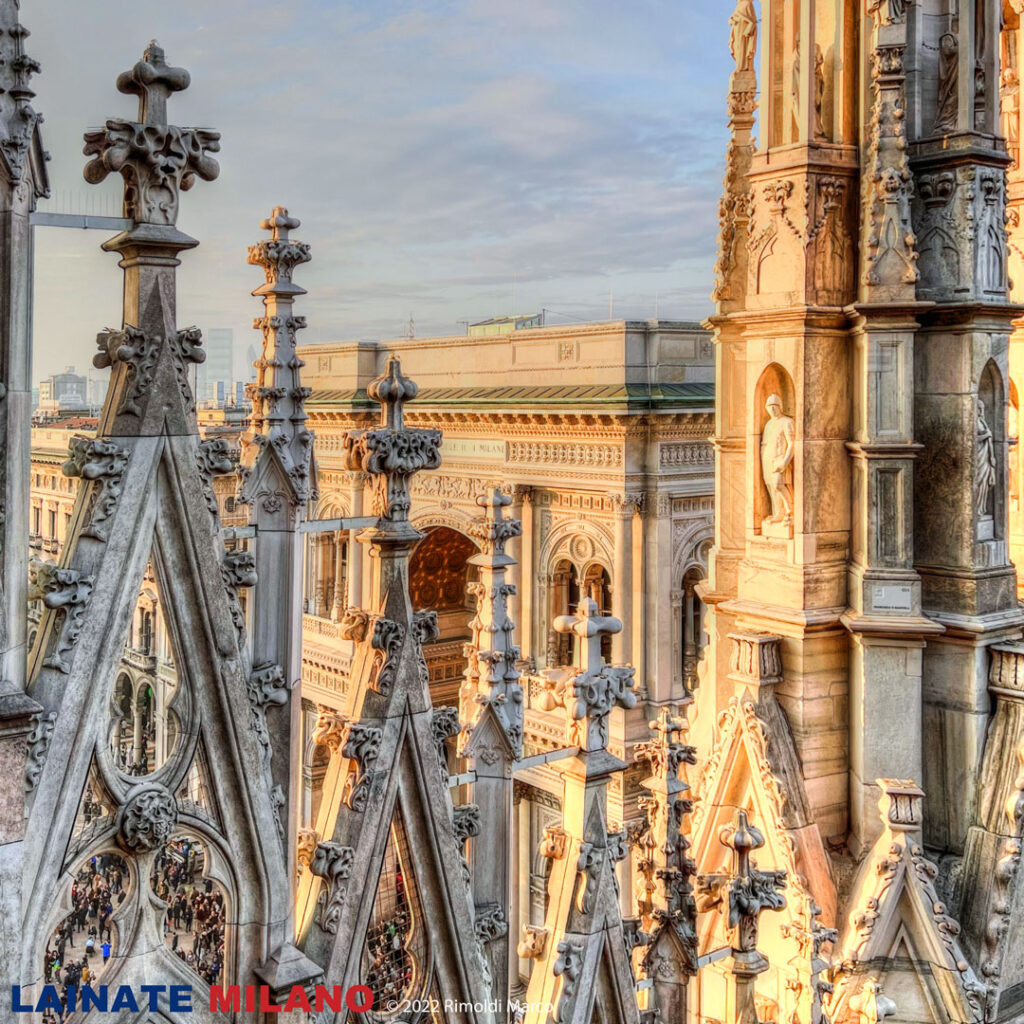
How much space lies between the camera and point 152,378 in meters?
4.08

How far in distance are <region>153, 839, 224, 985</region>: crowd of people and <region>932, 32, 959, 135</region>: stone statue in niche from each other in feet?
20.5

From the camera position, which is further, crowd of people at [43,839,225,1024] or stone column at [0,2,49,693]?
crowd of people at [43,839,225,1024]

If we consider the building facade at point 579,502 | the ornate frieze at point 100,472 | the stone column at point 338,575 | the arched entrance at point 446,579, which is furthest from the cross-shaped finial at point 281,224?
the arched entrance at point 446,579

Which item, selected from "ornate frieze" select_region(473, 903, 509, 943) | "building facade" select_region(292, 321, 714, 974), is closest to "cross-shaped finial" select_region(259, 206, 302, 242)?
"ornate frieze" select_region(473, 903, 509, 943)

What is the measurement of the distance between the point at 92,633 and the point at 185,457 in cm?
69

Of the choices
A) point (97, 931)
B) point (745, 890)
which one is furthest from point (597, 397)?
point (97, 931)

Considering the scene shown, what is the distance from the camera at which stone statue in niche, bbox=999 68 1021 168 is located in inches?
358

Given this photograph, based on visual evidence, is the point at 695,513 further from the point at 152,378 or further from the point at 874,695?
the point at 152,378

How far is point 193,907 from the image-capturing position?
4734mm

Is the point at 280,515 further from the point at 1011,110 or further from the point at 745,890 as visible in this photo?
the point at 1011,110

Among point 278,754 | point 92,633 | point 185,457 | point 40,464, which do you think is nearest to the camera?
point 92,633

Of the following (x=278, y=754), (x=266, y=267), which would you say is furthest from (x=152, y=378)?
(x=278, y=754)

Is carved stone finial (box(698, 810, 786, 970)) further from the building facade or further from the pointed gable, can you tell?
the building facade

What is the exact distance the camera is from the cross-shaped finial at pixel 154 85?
402 cm
